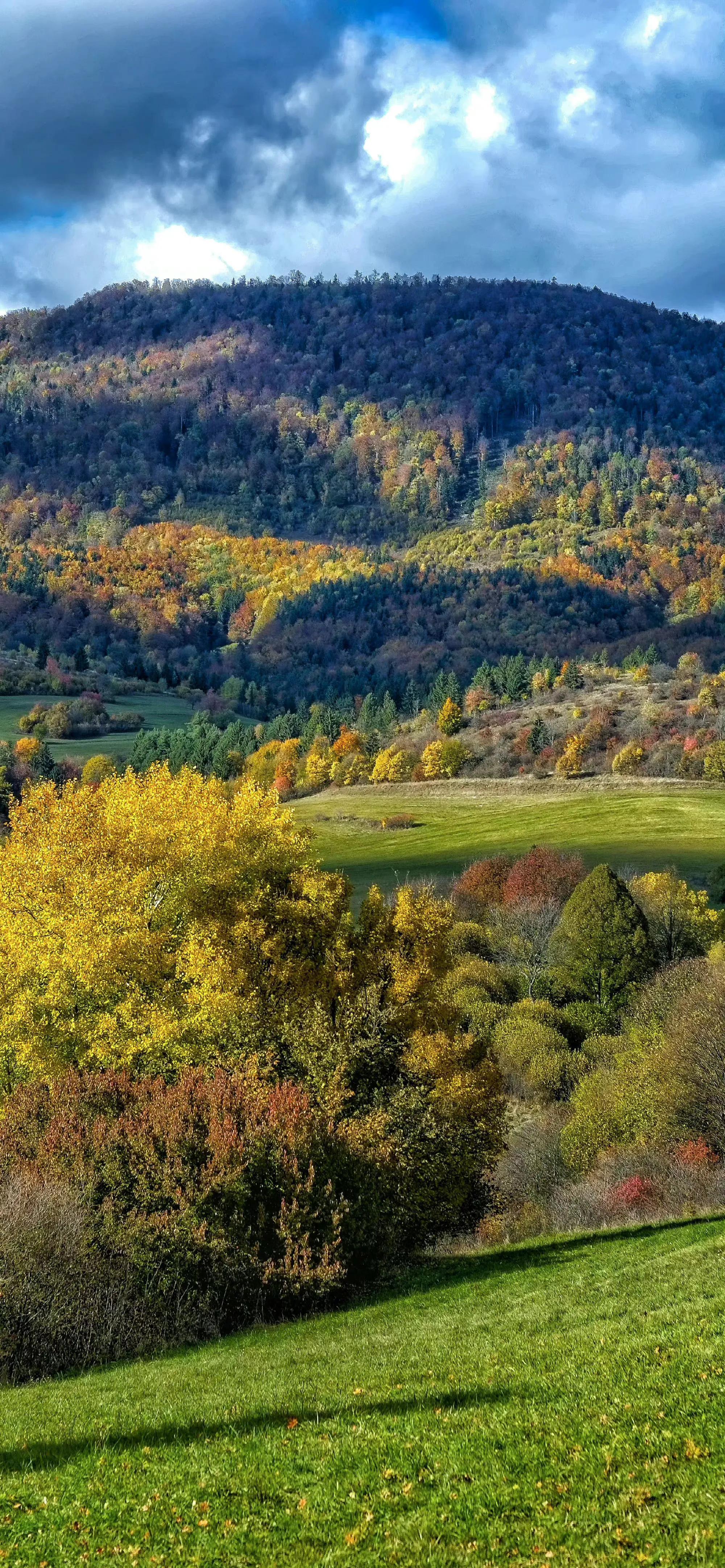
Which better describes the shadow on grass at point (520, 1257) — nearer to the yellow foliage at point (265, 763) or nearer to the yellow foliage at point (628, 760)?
the yellow foliage at point (628, 760)

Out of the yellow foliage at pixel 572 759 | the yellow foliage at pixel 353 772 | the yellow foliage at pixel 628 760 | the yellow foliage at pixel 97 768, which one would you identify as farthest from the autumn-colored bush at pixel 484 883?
the yellow foliage at pixel 353 772

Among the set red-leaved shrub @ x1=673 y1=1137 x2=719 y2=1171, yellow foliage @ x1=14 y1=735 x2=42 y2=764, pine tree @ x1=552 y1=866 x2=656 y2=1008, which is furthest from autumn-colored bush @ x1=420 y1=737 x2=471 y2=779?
red-leaved shrub @ x1=673 y1=1137 x2=719 y2=1171

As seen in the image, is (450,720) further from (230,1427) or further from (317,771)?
(230,1427)

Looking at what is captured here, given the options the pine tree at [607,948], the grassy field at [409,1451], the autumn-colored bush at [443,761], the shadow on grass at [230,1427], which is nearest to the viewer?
the grassy field at [409,1451]

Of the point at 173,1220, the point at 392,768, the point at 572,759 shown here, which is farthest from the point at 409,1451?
the point at 392,768

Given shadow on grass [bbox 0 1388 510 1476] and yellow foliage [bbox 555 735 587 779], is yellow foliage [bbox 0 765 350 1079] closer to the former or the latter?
shadow on grass [bbox 0 1388 510 1476]

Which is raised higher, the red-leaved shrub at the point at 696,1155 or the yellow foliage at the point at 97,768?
the yellow foliage at the point at 97,768
